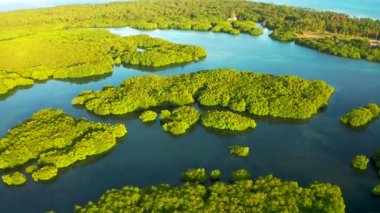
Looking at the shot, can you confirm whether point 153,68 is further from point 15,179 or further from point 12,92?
point 15,179

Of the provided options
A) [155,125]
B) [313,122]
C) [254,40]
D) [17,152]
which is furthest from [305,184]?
[254,40]

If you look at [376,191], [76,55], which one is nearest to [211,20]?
[76,55]

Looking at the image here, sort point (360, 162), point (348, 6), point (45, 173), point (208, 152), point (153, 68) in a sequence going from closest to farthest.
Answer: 1. point (45, 173)
2. point (360, 162)
3. point (208, 152)
4. point (153, 68)
5. point (348, 6)

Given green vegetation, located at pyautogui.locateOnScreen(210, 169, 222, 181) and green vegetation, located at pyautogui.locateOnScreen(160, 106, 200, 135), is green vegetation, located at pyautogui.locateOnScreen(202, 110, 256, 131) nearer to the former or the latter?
green vegetation, located at pyautogui.locateOnScreen(160, 106, 200, 135)

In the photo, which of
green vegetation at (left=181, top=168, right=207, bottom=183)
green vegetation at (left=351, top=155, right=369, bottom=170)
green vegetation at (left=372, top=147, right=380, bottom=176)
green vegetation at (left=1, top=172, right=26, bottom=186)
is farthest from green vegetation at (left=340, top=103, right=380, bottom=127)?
green vegetation at (left=1, top=172, right=26, bottom=186)

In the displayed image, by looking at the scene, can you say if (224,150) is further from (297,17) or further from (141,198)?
(297,17)

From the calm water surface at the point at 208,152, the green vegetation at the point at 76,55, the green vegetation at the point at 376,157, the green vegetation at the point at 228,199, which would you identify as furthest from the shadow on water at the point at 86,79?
the green vegetation at the point at 376,157

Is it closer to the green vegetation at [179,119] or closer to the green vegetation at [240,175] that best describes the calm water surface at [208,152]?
the green vegetation at [179,119]
